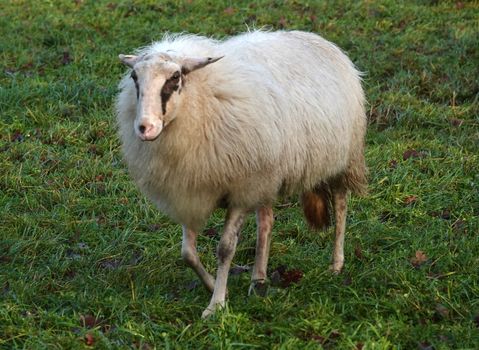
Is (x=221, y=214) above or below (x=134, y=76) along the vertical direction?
below

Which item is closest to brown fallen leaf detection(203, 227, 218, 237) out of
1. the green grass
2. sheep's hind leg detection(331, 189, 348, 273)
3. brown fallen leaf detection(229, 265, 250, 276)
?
the green grass

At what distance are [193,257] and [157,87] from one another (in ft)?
3.82

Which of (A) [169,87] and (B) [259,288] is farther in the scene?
(B) [259,288]

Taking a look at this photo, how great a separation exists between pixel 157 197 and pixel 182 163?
360 mm

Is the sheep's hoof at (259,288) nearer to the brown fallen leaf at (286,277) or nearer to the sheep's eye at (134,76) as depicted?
the brown fallen leaf at (286,277)

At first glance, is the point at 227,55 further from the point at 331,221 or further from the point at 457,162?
the point at 457,162

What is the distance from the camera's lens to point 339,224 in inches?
247

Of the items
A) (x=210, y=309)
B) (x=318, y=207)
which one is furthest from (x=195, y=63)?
(x=318, y=207)

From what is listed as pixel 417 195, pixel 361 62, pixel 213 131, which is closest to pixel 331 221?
pixel 417 195

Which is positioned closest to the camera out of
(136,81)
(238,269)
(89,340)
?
(89,340)

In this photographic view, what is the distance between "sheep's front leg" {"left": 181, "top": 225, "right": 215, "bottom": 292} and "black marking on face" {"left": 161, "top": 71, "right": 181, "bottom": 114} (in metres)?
0.95

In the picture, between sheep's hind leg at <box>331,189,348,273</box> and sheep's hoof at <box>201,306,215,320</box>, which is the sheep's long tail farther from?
sheep's hoof at <box>201,306,215,320</box>

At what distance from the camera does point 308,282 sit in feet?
18.1

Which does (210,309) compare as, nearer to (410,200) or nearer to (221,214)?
(221,214)
